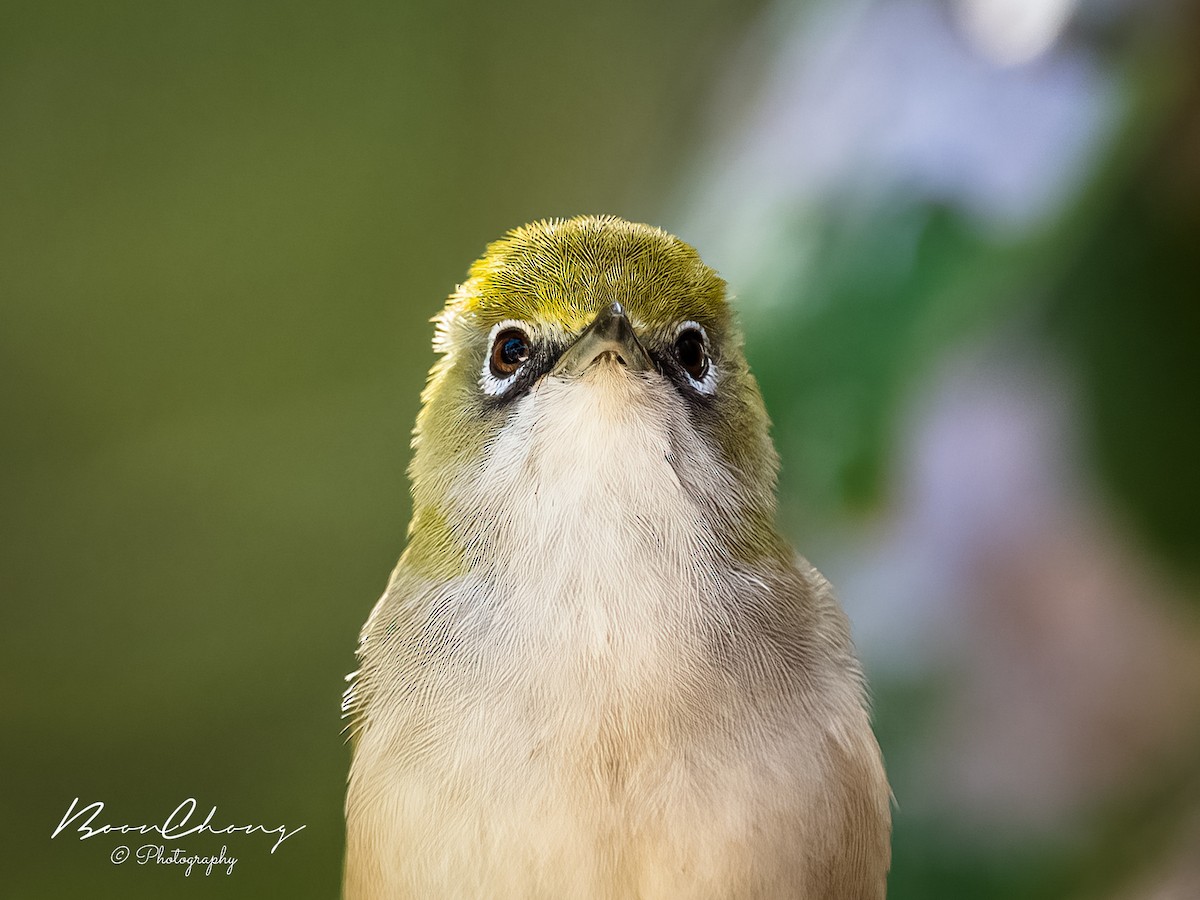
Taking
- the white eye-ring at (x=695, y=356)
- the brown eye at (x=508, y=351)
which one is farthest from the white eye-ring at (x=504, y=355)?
the white eye-ring at (x=695, y=356)

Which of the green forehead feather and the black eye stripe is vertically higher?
the green forehead feather

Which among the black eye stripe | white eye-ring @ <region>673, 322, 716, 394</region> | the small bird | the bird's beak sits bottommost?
the small bird

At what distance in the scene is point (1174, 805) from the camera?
4.01ft

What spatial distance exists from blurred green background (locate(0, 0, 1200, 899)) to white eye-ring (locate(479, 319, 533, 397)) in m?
0.20

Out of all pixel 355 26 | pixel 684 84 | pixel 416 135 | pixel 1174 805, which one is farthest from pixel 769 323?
pixel 1174 805

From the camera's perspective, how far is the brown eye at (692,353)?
1.00 meters

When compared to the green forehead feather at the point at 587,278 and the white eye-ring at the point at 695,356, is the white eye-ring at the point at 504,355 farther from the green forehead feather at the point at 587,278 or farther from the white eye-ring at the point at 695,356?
the white eye-ring at the point at 695,356

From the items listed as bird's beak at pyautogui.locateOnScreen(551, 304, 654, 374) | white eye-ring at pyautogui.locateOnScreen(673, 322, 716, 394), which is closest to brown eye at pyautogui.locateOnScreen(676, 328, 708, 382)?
white eye-ring at pyautogui.locateOnScreen(673, 322, 716, 394)

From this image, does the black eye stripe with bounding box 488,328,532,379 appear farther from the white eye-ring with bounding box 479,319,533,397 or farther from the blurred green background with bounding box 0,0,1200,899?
the blurred green background with bounding box 0,0,1200,899

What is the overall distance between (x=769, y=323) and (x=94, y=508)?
79 centimetres

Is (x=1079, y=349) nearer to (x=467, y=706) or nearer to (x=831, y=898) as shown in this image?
(x=831, y=898)

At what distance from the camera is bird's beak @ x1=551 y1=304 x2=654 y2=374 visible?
0.87 meters

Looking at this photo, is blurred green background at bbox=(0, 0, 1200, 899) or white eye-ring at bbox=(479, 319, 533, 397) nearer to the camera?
white eye-ring at bbox=(479, 319, 533, 397)

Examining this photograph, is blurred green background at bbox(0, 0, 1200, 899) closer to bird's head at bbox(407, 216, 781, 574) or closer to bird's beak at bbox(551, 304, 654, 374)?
bird's head at bbox(407, 216, 781, 574)
